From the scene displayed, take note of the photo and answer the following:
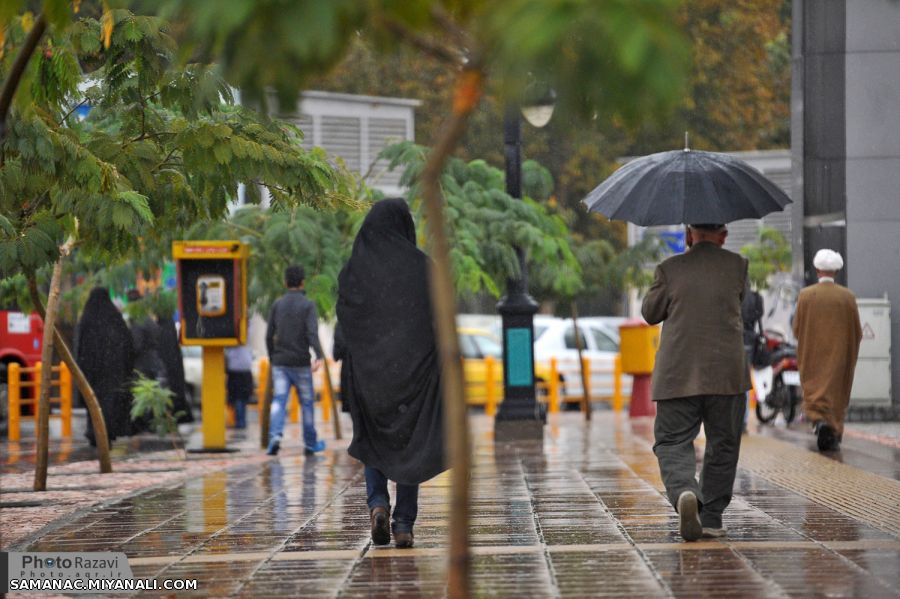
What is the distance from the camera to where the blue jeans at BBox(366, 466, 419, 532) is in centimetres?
805

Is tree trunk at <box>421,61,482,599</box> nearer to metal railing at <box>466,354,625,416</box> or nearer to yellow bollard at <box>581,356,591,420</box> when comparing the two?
yellow bollard at <box>581,356,591,420</box>

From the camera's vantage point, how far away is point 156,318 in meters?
19.8

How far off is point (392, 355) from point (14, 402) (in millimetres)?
14679

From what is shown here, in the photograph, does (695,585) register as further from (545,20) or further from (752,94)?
(752,94)

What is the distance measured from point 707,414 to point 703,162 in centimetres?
148

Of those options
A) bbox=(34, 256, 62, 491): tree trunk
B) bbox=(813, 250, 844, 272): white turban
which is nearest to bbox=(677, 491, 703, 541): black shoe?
bbox=(34, 256, 62, 491): tree trunk

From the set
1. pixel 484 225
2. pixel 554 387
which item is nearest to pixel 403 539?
pixel 484 225

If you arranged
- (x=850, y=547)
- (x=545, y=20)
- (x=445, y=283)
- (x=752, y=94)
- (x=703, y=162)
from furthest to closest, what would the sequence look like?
(x=752, y=94), (x=703, y=162), (x=850, y=547), (x=445, y=283), (x=545, y=20)

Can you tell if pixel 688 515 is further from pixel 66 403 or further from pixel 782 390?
pixel 66 403

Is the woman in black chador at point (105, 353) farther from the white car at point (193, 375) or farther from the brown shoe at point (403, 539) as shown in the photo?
the brown shoe at point (403, 539)

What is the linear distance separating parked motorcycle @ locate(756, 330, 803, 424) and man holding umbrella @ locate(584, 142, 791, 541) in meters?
11.4

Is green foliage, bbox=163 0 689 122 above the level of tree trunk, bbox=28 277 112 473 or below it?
above

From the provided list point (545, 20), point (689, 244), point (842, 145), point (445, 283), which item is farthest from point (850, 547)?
point (842, 145)

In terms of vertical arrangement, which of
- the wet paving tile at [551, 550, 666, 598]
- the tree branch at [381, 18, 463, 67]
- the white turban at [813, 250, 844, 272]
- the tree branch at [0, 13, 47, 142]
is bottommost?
the wet paving tile at [551, 550, 666, 598]
